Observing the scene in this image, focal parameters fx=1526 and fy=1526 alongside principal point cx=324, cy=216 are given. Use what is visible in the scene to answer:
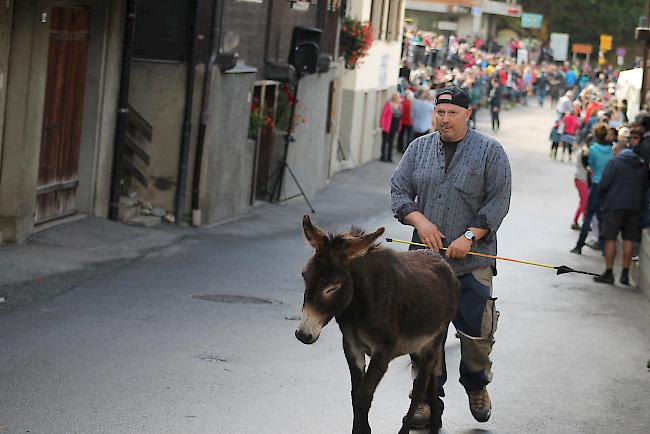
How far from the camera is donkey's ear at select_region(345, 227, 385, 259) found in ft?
23.2

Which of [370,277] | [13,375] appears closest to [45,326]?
[13,375]

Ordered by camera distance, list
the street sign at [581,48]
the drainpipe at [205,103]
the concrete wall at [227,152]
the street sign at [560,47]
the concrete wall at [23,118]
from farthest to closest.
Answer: the street sign at [581,48] → the street sign at [560,47] → the concrete wall at [227,152] → the drainpipe at [205,103] → the concrete wall at [23,118]

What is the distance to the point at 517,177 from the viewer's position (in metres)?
38.4

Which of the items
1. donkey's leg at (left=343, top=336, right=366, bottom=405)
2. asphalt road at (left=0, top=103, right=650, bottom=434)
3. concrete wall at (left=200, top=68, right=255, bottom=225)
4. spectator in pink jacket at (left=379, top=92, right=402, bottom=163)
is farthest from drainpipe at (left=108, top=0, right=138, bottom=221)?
spectator in pink jacket at (left=379, top=92, right=402, bottom=163)

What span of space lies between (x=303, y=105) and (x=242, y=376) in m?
17.6

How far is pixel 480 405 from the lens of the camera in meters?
8.79

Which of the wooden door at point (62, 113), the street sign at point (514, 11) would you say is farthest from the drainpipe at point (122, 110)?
the street sign at point (514, 11)

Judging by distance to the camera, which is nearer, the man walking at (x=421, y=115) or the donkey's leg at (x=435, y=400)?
the donkey's leg at (x=435, y=400)

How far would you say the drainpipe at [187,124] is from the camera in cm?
1997

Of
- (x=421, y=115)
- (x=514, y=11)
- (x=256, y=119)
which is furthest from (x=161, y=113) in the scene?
(x=514, y=11)

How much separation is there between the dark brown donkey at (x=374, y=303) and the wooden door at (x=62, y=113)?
9.61 metres

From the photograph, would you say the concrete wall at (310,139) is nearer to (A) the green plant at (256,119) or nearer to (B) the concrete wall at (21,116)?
(A) the green plant at (256,119)

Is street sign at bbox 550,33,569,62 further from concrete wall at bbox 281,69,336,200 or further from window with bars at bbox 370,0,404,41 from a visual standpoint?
concrete wall at bbox 281,69,336,200

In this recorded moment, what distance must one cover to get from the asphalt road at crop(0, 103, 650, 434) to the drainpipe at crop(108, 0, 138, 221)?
1.23 m
